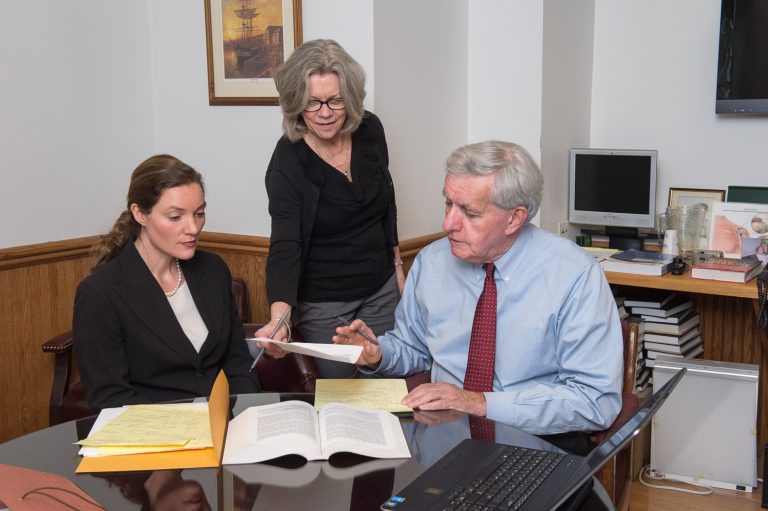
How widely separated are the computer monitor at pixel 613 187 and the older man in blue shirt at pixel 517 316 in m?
1.72

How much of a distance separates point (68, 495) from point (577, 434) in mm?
1132

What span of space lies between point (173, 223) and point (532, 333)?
104 cm

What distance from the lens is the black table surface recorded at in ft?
4.59

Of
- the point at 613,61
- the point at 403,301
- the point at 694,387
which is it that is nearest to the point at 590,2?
the point at 613,61

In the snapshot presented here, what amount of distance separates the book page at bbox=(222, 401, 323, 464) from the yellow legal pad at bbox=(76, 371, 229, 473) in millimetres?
34

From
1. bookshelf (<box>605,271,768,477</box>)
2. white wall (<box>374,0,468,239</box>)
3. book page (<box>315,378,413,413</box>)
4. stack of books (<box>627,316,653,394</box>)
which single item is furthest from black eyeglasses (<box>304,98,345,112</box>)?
stack of books (<box>627,316,653,394</box>)

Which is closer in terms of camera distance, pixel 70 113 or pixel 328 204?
pixel 328 204

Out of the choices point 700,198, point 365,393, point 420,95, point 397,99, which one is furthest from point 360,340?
point 700,198

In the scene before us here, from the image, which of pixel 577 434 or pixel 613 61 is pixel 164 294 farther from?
pixel 613 61

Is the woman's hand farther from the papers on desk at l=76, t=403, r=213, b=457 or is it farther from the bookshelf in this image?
the papers on desk at l=76, t=403, r=213, b=457

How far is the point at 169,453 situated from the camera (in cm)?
157

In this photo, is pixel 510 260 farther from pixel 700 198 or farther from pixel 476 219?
pixel 700 198

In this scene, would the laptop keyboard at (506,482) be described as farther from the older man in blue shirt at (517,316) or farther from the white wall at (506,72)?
the white wall at (506,72)

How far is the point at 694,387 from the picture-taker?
3.30 m
